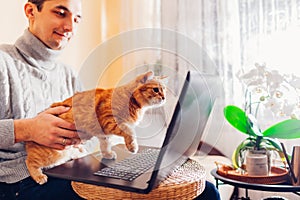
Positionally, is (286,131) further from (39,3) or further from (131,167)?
(39,3)

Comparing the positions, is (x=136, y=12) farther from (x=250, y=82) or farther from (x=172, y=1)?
(x=250, y=82)

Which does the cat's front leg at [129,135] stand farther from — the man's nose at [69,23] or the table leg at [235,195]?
the table leg at [235,195]

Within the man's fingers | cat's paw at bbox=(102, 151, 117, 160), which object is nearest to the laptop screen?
cat's paw at bbox=(102, 151, 117, 160)

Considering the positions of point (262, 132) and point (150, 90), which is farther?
point (262, 132)

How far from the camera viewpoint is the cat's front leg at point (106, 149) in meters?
0.74

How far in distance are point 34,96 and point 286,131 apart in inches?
35.9

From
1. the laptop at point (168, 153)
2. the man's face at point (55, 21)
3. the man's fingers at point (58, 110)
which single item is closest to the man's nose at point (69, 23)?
the man's face at point (55, 21)

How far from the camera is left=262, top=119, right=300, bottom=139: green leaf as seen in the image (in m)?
1.18

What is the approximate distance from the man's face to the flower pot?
0.80m

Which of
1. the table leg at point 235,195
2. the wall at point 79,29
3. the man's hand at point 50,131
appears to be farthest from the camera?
the table leg at point 235,195

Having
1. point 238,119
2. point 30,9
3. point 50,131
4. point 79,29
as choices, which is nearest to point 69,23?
point 30,9

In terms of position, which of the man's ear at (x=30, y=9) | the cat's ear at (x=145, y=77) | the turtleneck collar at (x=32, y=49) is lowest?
the cat's ear at (x=145, y=77)

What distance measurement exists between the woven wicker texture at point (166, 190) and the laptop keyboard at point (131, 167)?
0.03 m

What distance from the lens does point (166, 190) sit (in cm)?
59
